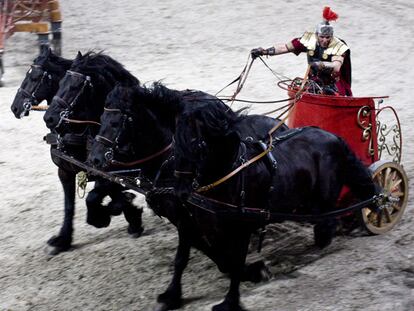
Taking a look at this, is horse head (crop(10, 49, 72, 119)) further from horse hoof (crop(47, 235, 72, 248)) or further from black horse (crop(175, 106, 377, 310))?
black horse (crop(175, 106, 377, 310))

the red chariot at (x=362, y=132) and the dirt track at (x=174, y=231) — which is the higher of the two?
the red chariot at (x=362, y=132)

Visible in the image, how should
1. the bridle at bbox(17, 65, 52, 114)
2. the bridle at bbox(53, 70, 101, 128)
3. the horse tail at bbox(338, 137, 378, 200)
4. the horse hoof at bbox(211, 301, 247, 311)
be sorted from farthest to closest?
1. the bridle at bbox(17, 65, 52, 114)
2. the bridle at bbox(53, 70, 101, 128)
3. the horse tail at bbox(338, 137, 378, 200)
4. the horse hoof at bbox(211, 301, 247, 311)

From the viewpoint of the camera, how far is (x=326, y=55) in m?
6.38

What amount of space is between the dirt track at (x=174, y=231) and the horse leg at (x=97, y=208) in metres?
0.42

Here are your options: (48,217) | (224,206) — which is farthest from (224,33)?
(224,206)

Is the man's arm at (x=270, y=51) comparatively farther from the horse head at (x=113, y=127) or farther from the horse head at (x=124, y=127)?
the horse head at (x=113, y=127)

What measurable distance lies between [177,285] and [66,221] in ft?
5.67

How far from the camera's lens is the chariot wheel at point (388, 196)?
622cm

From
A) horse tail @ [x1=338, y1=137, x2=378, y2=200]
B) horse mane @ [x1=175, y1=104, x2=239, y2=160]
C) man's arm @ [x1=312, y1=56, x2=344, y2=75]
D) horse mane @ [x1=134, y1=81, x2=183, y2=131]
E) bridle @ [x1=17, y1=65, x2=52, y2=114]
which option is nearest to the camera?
horse mane @ [x1=175, y1=104, x2=239, y2=160]

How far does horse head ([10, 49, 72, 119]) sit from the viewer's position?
6562 mm

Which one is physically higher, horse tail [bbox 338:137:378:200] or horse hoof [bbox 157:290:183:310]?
horse tail [bbox 338:137:378:200]

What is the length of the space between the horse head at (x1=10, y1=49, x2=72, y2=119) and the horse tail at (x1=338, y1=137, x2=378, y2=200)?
2696mm

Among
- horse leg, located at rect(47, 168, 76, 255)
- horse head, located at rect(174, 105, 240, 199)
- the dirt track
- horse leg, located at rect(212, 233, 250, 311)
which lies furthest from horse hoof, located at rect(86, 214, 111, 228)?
horse head, located at rect(174, 105, 240, 199)

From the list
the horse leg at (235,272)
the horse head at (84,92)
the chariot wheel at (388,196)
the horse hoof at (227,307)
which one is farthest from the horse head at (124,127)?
the chariot wheel at (388,196)
